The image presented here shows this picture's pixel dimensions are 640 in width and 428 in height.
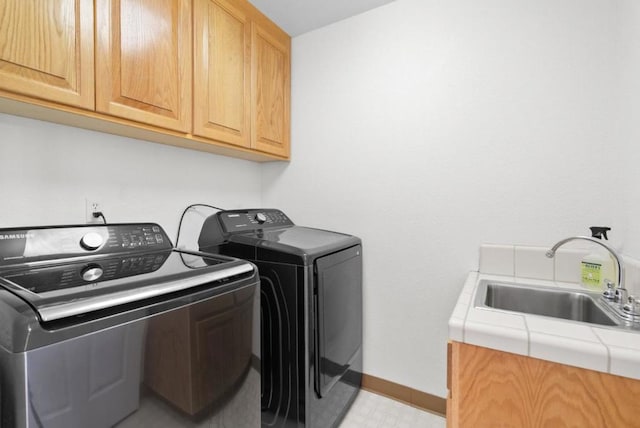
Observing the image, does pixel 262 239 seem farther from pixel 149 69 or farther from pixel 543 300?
pixel 543 300

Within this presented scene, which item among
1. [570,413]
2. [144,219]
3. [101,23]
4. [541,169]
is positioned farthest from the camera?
[144,219]

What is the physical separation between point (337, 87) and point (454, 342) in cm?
174

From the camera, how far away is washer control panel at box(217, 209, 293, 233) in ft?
5.42

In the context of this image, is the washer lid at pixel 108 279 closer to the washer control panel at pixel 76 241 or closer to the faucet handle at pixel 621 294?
the washer control panel at pixel 76 241

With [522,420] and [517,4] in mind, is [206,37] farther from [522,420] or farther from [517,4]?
[522,420]

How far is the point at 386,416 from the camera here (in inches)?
67.0

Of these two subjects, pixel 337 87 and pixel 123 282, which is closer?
pixel 123 282

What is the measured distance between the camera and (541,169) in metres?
1.44

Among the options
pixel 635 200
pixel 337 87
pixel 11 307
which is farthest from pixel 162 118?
pixel 635 200

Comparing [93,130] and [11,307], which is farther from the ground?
[93,130]

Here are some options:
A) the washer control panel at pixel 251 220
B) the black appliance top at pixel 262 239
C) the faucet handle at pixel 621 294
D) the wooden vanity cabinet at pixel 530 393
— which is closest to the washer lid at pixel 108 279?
the black appliance top at pixel 262 239

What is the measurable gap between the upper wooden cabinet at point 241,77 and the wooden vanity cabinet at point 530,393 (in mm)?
1518

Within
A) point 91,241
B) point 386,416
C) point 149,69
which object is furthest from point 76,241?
point 386,416

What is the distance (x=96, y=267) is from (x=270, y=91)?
1.48 m
